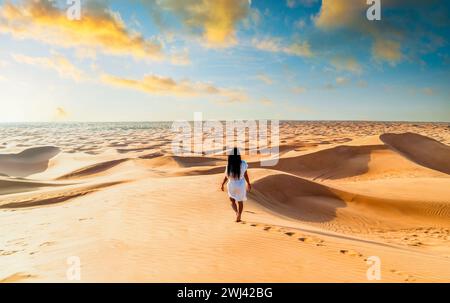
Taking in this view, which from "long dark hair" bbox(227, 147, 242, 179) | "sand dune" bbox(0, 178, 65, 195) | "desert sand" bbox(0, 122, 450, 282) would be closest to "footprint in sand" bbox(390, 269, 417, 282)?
"desert sand" bbox(0, 122, 450, 282)

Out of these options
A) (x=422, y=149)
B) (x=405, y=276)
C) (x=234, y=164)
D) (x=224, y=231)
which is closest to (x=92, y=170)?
(x=234, y=164)

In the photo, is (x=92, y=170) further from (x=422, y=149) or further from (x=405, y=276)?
(x=422, y=149)

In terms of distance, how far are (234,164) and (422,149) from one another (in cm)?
2330

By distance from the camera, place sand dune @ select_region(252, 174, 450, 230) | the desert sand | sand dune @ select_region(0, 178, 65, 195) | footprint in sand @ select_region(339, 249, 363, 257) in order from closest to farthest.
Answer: the desert sand < footprint in sand @ select_region(339, 249, 363, 257) < sand dune @ select_region(252, 174, 450, 230) < sand dune @ select_region(0, 178, 65, 195)

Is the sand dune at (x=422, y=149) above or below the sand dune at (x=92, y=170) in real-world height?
above

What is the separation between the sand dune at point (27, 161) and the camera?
22603 mm

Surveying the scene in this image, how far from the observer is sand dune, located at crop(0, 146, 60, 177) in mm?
22603

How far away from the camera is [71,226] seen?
7.06 metres

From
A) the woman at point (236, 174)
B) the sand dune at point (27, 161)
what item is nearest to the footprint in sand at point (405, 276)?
the woman at point (236, 174)

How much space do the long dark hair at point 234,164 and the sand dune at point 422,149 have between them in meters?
20.6

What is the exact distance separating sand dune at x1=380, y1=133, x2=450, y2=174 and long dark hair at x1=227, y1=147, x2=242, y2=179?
67.6 ft

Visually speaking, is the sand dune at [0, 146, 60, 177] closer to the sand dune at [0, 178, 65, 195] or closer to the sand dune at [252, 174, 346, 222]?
the sand dune at [0, 178, 65, 195]

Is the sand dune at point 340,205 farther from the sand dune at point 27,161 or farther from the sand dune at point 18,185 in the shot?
the sand dune at point 27,161
